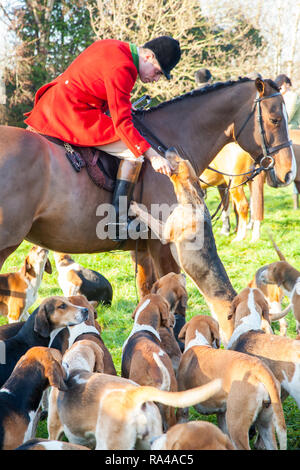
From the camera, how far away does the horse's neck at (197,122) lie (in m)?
5.27

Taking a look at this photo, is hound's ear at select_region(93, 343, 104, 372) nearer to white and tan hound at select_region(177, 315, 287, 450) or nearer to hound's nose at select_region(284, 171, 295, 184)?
white and tan hound at select_region(177, 315, 287, 450)

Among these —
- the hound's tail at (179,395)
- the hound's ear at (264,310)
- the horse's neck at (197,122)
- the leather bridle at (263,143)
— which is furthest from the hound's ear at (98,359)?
→ the leather bridle at (263,143)

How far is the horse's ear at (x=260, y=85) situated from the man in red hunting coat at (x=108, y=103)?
0.94 meters

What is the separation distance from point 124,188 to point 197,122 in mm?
1177

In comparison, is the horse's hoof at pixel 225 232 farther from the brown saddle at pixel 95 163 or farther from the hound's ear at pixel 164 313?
the hound's ear at pixel 164 313

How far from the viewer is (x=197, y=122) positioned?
538cm

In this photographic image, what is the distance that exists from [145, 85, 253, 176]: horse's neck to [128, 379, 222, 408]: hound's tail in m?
2.89

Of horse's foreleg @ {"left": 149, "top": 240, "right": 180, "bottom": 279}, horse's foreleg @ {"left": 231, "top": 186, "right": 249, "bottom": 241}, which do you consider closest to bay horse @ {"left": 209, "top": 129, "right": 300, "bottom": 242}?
horse's foreleg @ {"left": 231, "top": 186, "right": 249, "bottom": 241}

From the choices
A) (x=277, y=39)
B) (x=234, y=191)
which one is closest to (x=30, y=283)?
(x=234, y=191)

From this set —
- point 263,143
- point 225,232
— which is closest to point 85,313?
point 263,143

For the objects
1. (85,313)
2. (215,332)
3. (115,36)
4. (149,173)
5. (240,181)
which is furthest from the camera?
(115,36)

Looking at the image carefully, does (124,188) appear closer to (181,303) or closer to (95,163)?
(95,163)

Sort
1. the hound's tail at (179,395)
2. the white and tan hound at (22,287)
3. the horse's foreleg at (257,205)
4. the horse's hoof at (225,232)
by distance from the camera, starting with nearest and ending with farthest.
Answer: the hound's tail at (179,395), the white and tan hound at (22,287), the horse's foreleg at (257,205), the horse's hoof at (225,232)
